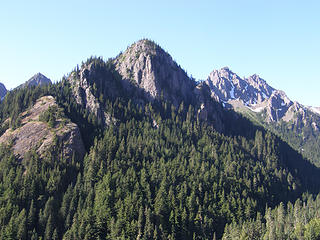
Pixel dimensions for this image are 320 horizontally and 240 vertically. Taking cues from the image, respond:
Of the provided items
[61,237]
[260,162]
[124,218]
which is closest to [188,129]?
[260,162]

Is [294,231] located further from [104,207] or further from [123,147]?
[123,147]

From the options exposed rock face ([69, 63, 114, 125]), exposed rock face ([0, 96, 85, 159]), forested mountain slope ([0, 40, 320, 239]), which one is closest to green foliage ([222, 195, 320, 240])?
forested mountain slope ([0, 40, 320, 239])

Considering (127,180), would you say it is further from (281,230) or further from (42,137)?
(281,230)

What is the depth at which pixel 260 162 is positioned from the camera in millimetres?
194500

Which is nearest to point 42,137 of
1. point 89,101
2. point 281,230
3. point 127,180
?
point 89,101

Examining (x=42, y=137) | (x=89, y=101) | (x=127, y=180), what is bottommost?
(x=127, y=180)

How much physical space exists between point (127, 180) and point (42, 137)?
54.0 meters

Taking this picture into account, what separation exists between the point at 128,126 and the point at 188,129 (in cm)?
4319

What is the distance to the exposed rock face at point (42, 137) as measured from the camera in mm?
137750

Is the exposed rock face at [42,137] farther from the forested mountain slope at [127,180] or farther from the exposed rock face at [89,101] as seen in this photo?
the exposed rock face at [89,101]

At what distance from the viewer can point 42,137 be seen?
14262 centimetres

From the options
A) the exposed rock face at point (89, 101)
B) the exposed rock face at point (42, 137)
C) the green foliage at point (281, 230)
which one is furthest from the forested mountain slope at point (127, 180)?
the green foliage at point (281, 230)

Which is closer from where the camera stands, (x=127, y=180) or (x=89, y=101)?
(x=127, y=180)

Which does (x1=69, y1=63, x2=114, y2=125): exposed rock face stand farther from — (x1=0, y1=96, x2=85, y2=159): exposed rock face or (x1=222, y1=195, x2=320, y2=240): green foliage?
(x1=222, y1=195, x2=320, y2=240): green foliage
